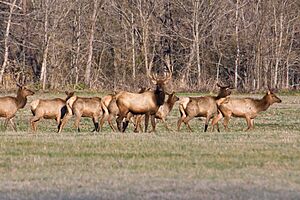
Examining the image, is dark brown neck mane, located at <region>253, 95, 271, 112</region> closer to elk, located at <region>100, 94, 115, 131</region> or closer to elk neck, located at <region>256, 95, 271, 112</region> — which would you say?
elk neck, located at <region>256, 95, 271, 112</region>

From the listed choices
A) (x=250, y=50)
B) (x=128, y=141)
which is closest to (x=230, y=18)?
(x=250, y=50)

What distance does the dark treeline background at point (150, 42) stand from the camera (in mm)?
58844

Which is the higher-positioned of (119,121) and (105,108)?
(105,108)

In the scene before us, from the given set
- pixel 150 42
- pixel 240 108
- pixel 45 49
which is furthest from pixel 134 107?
pixel 150 42

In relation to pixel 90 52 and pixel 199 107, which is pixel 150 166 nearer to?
pixel 199 107

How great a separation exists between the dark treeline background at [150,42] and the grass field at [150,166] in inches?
1520

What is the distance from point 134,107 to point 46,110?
346 cm

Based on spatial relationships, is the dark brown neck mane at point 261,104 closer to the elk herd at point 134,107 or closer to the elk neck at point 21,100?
the elk herd at point 134,107

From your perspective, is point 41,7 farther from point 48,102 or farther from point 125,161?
point 125,161

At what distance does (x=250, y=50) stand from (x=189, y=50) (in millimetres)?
4792

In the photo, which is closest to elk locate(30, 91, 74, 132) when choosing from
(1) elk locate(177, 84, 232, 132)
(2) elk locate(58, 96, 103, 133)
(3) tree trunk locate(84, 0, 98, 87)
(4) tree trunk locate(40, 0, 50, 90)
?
(2) elk locate(58, 96, 103, 133)

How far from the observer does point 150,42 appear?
6256 centimetres

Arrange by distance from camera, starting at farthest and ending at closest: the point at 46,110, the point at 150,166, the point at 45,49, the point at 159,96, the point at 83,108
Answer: the point at 45,49
the point at 83,108
the point at 46,110
the point at 159,96
the point at 150,166

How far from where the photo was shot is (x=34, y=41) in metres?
60.4
